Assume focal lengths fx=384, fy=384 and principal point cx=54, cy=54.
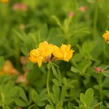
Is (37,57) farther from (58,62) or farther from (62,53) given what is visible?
(58,62)

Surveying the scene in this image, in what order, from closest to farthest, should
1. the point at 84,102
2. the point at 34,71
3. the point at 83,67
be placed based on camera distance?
the point at 84,102 → the point at 83,67 → the point at 34,71

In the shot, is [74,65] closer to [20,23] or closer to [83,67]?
[83,67]

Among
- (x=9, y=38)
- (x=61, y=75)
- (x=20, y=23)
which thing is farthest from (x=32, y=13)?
(x=61, y=75)

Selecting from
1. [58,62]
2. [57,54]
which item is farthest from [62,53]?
[58,62]

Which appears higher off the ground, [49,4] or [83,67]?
[49,4]

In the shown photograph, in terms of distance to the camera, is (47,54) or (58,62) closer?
(47,54)

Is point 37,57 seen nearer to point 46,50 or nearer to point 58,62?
point 46,50

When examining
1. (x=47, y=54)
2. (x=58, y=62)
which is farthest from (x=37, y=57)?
(x=58, y=62)

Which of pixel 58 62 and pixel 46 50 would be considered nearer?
pixel 46 50
